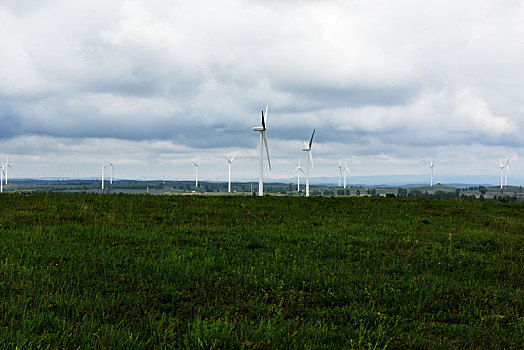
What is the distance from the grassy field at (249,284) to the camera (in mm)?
8281

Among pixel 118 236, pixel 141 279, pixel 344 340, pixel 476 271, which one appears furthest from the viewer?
pixel 118 236

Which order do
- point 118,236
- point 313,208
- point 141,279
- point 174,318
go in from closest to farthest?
1. point 174,318
2. point 141,279
3. point 118,236
4. point 313,208

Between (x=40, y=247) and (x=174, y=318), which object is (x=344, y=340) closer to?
(x=174, y=318)

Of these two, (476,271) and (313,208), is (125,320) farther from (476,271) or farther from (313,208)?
(313,208)

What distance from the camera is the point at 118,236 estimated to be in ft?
58.4

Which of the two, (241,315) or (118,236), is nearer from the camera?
(241,315)

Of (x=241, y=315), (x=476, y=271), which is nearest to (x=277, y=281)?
(x=241, y=315)

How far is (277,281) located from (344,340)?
3839 millimetres

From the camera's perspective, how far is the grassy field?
27.2 ft

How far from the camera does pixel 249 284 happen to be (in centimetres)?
1172

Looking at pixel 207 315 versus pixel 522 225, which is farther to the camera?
pixel 522 225

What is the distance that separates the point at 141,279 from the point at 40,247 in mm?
5849

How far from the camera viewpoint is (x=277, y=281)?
1196cm

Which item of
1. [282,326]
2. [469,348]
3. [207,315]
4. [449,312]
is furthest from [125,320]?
[449,312]
